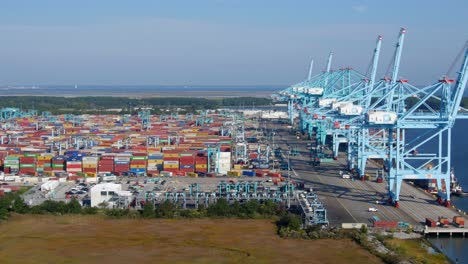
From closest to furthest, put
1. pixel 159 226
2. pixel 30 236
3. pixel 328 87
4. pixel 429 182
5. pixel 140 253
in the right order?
pixel 140 253, pixel 30 236, pixel 159 226, pixel 429 182, pixel 328 87

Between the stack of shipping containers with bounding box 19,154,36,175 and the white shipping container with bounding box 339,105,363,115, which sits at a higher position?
the white shipping container with bounding box 339,105,363,115

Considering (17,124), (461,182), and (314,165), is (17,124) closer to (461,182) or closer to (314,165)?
(314,165)

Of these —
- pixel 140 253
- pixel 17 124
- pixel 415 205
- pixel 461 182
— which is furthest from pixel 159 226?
pixel 17 124

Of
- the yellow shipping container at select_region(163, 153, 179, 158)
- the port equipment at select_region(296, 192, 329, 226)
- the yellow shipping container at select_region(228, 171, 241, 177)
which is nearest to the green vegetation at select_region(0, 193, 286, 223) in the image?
the port equipment at select_region(296, 192, 329, 226)

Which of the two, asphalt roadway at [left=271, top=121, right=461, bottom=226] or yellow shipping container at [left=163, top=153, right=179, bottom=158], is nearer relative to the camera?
asphalt roadway at [left=271, top=121, right=461, bottom=226]

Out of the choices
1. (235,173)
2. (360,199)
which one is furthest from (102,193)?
(360,199)

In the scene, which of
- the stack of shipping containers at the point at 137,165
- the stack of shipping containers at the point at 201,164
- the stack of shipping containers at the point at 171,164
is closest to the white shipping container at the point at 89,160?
the stack of shipping containers at the point at 137,165

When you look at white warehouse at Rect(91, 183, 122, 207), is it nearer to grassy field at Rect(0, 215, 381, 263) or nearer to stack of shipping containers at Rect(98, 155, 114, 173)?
grassy field at Rect(0, 215, 381, 263)
